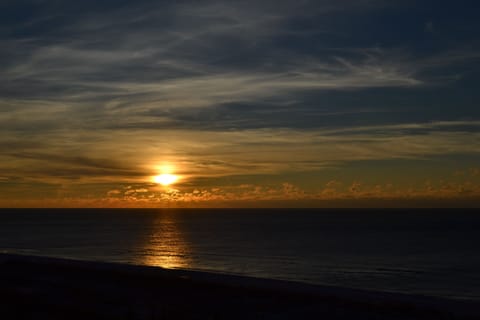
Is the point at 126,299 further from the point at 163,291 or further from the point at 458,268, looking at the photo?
the point at 458,268

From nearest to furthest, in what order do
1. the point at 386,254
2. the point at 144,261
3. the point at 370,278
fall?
the point at 370,278 → the point at 144,261 → the point at 386,254

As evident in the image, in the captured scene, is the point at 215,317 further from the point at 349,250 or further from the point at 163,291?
the point at 349,250

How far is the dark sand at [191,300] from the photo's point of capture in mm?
14562

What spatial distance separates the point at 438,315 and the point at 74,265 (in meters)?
16.0

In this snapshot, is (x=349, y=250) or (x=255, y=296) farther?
(x=349, y=250)

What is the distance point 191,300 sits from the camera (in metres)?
16.7

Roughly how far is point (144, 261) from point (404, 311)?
149 ft

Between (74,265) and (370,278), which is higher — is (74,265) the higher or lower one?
the higher one

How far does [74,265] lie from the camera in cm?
2423

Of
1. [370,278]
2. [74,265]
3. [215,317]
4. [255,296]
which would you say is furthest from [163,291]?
[370,278]

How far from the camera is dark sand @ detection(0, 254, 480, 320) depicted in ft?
47.8

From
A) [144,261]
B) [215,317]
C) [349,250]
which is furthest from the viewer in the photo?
[349,250]

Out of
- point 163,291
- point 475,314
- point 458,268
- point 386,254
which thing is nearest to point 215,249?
point 386,254

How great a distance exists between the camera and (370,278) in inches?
1731
